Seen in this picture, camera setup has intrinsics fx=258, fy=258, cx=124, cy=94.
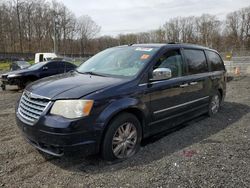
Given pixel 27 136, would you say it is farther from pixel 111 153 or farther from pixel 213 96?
pixel 213 96

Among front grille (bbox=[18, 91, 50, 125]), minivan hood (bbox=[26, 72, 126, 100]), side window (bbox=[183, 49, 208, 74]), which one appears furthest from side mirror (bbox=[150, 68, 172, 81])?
front grille (bbox=[18, 91, 50, 125])

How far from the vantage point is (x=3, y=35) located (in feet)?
211

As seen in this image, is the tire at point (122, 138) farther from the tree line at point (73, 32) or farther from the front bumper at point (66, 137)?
the tree line at point (73, 32)

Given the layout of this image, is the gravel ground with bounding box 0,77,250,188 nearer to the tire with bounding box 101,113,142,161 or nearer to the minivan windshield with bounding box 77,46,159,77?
the tire with bounding box 101,113,142,161

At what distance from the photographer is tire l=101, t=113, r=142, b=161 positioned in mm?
3572

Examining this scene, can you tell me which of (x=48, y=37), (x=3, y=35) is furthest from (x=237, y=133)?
(x=48, y=37)

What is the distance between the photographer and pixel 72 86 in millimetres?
3631

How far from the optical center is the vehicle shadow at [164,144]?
3656 millimetres

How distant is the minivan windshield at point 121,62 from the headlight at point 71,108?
1041mm

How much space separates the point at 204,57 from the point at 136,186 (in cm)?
376

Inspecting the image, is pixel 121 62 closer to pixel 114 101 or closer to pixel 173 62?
pixel 173 62

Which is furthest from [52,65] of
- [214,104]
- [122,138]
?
[122,138]

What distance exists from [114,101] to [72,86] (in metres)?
0.63

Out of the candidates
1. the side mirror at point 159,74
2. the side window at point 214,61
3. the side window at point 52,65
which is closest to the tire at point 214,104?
the side window at point 214,61
